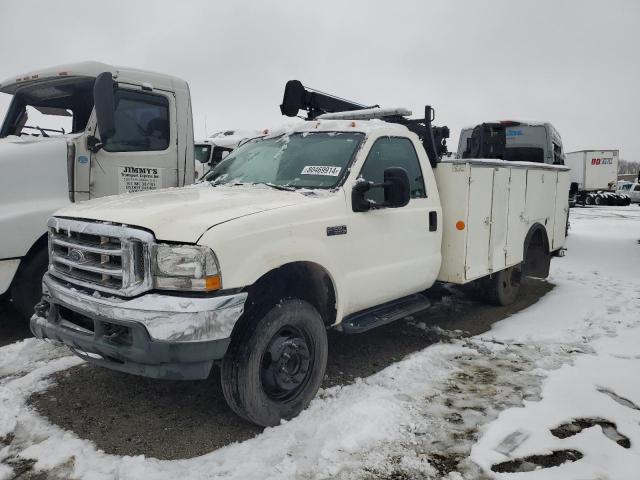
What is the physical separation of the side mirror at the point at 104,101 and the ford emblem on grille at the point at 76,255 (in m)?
1.98

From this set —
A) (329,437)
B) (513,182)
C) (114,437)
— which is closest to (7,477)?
(114,437)

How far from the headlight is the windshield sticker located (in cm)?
145

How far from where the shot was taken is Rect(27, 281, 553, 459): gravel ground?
3.15m

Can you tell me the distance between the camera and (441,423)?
339 centimetres

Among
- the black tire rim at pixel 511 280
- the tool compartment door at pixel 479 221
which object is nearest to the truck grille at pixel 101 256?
the tool compartment door at pixel 479 221

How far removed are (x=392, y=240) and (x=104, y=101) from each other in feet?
9.64

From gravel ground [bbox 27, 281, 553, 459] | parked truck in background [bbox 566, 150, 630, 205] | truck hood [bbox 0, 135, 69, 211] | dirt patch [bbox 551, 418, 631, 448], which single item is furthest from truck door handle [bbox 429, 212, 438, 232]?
parked truck in background [bbox 566, 150, 630, 205]

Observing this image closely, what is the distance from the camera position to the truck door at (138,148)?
17.4ft

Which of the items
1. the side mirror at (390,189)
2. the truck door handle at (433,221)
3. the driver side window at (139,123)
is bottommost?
the truck door handle at (433,221)

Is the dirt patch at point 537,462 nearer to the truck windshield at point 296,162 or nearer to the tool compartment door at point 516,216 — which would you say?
the truck windshield at point 296,162

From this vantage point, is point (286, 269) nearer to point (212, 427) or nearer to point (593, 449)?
point (212, 427)

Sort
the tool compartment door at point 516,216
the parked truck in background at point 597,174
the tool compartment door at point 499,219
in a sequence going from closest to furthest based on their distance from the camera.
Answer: the tool compartment door at point 499,219
the tool compartment door at point 516,216
the parked truck in background at point 597,174

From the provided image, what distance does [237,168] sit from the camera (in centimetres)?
455

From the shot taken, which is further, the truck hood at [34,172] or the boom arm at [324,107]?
the boom arm at [324,107]
